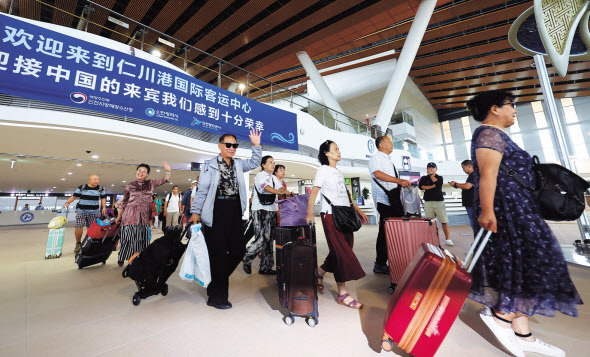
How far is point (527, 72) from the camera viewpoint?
16.2 m

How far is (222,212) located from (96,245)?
2.27 metres

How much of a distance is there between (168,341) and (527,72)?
79.0ft

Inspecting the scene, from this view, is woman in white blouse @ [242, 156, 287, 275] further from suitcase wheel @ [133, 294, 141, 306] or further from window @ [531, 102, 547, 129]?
window @ [531, 102, 547, 129]

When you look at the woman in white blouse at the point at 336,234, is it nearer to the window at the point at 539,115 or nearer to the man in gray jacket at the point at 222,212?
the man in gray jacket at the point at 222,212

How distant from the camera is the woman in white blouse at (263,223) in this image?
2.82 metres

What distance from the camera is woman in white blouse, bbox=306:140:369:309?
5.95 ft

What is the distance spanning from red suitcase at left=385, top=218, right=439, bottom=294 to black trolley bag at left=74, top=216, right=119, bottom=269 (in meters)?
3.47

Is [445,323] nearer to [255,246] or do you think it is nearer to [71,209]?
[255,246]

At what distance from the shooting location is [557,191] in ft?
3.74

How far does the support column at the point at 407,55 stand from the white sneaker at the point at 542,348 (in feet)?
36.3

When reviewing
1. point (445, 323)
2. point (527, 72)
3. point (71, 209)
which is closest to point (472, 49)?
point (527, 72)

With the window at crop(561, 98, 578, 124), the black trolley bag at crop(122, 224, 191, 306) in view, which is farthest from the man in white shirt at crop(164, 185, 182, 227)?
the window at crop(561, 98, 578, 124)

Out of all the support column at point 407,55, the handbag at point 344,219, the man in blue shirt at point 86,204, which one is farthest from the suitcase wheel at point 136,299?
the support column at point 407,55

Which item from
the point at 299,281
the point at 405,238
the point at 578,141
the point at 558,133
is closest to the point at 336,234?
the point at 299,281
